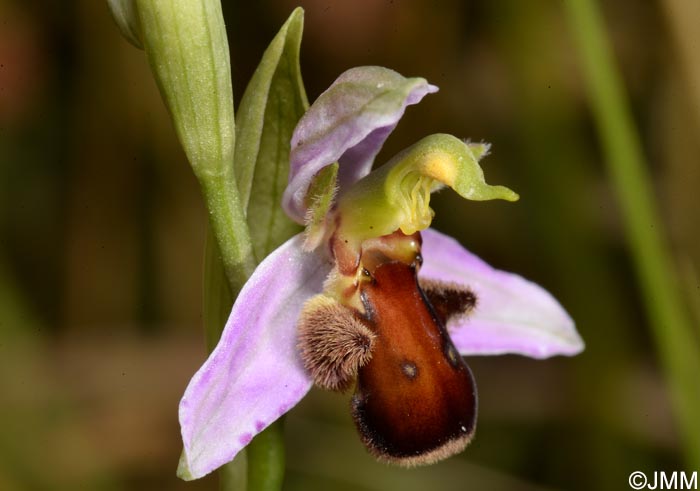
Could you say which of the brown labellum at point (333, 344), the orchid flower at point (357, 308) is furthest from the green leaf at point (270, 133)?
the brown labellum at point (333, 344)

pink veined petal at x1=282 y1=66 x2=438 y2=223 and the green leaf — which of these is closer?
pink veined petal at x1=282 y1=66 x2=438 y2=223

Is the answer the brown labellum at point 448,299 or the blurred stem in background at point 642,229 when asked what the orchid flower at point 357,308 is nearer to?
the brown labellum at point 448,299

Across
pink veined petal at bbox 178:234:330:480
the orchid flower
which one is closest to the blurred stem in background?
the orchid flower

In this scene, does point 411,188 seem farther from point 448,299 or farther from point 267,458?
point 267,458

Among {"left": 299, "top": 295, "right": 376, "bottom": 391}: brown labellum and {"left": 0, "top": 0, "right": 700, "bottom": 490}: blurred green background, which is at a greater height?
{"left": 299, "top": 295, "right": 376, "bottom": 391}: brown labellum

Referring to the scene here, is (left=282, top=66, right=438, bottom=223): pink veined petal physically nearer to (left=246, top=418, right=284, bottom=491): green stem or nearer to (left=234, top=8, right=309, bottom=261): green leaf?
(left=234, top=8, right=309, bottom=261): green leaf

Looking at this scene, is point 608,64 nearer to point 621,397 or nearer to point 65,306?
point 621,397

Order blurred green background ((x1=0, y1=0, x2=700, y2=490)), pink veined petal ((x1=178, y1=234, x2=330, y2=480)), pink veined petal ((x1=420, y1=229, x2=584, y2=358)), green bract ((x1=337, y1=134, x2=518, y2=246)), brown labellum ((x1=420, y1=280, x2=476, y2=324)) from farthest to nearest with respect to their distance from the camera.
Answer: blurred green background ((x1=0, y1=0, x2=700, y2=490)) → pink veined petal ((x1=420, y1=229, x2=584, y2=358)) → brown labellum ((x1=420, y1=280, x2=476, y2=324)) → green bract ((x1=337, y1=134, x2=518, y2=246)) → pink veined petal ((x1=178, y1=234, x2=330, y2=480))
